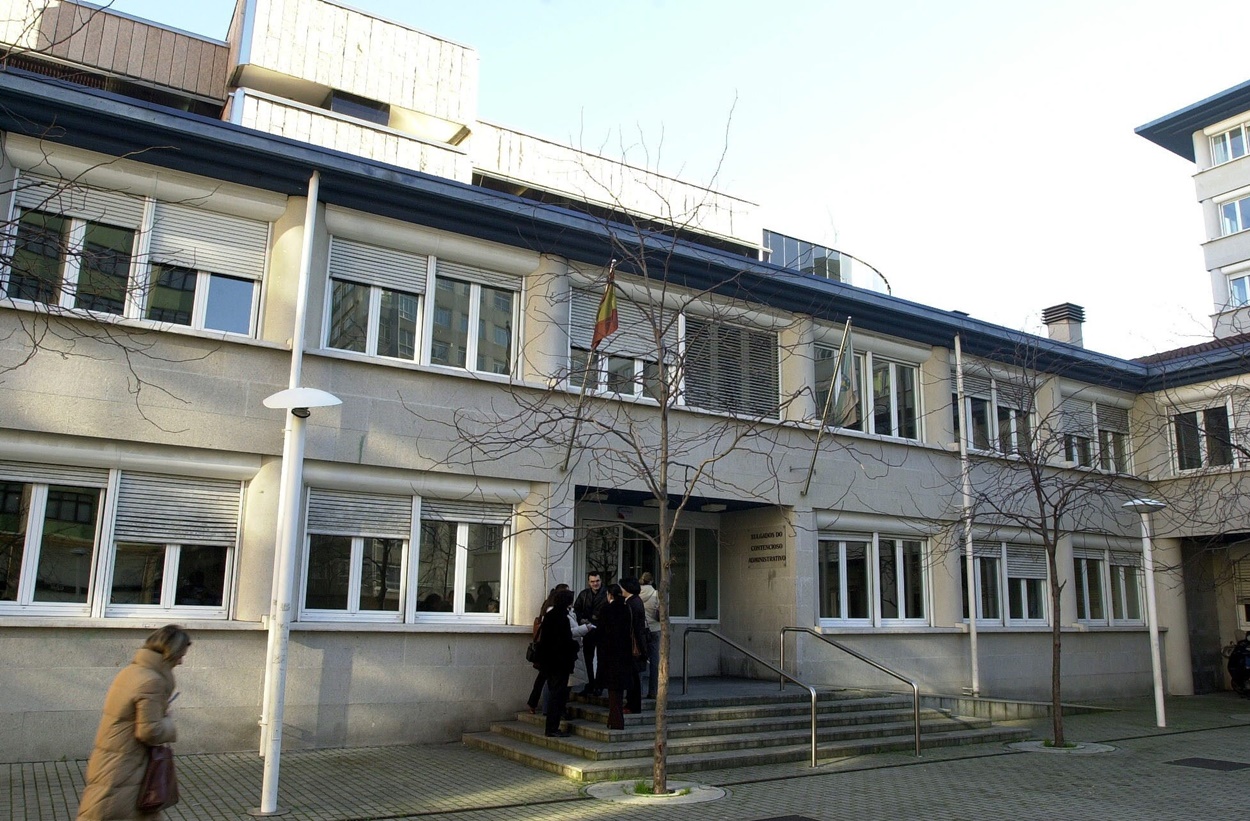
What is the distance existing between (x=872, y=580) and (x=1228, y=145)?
103 ft

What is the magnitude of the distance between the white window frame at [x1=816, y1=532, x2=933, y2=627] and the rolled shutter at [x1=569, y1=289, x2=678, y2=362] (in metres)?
4.47

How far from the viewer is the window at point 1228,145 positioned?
39141 millimetres

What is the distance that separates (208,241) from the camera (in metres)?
12.7

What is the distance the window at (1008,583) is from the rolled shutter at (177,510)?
42.1 feet

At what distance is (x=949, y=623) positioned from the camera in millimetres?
18422

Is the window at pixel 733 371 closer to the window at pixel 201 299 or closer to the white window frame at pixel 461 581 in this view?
the white window frame at pixel 461 581

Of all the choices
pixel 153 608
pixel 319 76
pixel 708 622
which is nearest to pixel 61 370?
pixel 153 608

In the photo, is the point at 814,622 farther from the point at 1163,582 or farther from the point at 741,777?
the point at 1163,582

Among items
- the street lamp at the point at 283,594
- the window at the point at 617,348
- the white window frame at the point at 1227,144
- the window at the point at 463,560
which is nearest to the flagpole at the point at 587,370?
the window at the point at 617,348

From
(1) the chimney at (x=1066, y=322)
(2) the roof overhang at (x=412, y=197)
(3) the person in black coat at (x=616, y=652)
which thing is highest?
(1) the chimney at (x=1066, y=322)

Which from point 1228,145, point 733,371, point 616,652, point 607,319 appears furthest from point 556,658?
point 1228,145

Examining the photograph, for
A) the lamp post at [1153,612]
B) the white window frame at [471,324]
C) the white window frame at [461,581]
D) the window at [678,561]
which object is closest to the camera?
the white window frame at [461,581]

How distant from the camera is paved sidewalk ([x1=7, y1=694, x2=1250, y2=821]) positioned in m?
9.18

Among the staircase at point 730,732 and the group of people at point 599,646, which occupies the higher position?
the group of people at point 599,646
